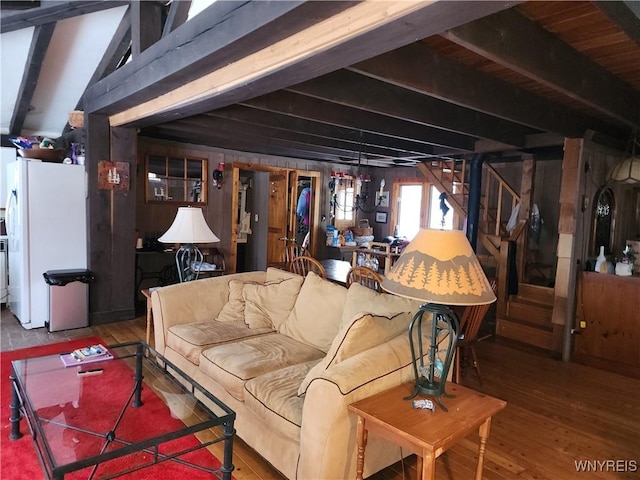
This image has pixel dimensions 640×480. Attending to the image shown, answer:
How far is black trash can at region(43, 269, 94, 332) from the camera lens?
4.29 m

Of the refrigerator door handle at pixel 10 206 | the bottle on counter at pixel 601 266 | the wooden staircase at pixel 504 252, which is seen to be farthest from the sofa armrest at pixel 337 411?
the refrigerator door handle at pixel 10 206

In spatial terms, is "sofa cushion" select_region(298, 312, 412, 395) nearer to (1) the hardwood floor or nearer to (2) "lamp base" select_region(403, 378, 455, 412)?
(2) "lamp base" select_region(403, 378, 455, 412)

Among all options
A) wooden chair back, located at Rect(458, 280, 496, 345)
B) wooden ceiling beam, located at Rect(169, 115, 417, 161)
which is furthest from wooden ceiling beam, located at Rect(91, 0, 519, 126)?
wooden chair back, located at Rect(458, 280, 496, 345)

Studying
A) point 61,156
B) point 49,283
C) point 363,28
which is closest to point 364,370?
point 363,28

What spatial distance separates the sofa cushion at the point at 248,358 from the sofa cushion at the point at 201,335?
0.09 meters

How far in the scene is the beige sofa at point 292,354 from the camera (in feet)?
6.08

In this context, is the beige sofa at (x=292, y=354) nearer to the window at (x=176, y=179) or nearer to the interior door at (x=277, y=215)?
the window at (x=176, y=179)

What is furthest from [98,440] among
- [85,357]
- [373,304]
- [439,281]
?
[439,281]

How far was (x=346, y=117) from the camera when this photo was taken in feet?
13.4

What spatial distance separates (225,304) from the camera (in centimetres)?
354

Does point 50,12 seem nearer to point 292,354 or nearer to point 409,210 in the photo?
point 292,354

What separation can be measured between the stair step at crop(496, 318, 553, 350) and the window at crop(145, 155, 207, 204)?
177 inches

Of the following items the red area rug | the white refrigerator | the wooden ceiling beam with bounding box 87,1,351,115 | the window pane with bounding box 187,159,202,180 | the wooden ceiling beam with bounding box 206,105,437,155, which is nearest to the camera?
the wooden ceiling beam with bounding box 87,1,351,115

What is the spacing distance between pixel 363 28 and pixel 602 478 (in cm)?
261
